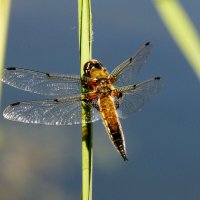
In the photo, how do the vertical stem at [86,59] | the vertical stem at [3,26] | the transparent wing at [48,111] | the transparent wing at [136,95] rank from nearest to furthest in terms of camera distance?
1. the vertical stem at [86,59]
2. the vertical stem at [3,26]
3. the transparent wing at [48,111]
4. the transparent wing at [136,95]

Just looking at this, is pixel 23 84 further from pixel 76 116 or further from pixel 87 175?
pixel 87 175

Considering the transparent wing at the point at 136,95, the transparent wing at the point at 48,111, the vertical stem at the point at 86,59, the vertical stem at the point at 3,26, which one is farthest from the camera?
the transparent wing at the point at 136,95

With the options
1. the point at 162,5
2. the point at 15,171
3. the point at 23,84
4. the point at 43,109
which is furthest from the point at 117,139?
the point at 15,171

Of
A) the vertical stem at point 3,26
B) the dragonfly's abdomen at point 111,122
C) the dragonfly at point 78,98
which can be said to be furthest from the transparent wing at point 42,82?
the vertical stem at point 3,26

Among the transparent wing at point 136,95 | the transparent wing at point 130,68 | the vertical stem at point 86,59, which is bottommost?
the vertical stem at point 86,59

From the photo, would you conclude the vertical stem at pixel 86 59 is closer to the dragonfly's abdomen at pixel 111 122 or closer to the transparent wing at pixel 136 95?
the dragonfly's abdomen at pixel 111 122
